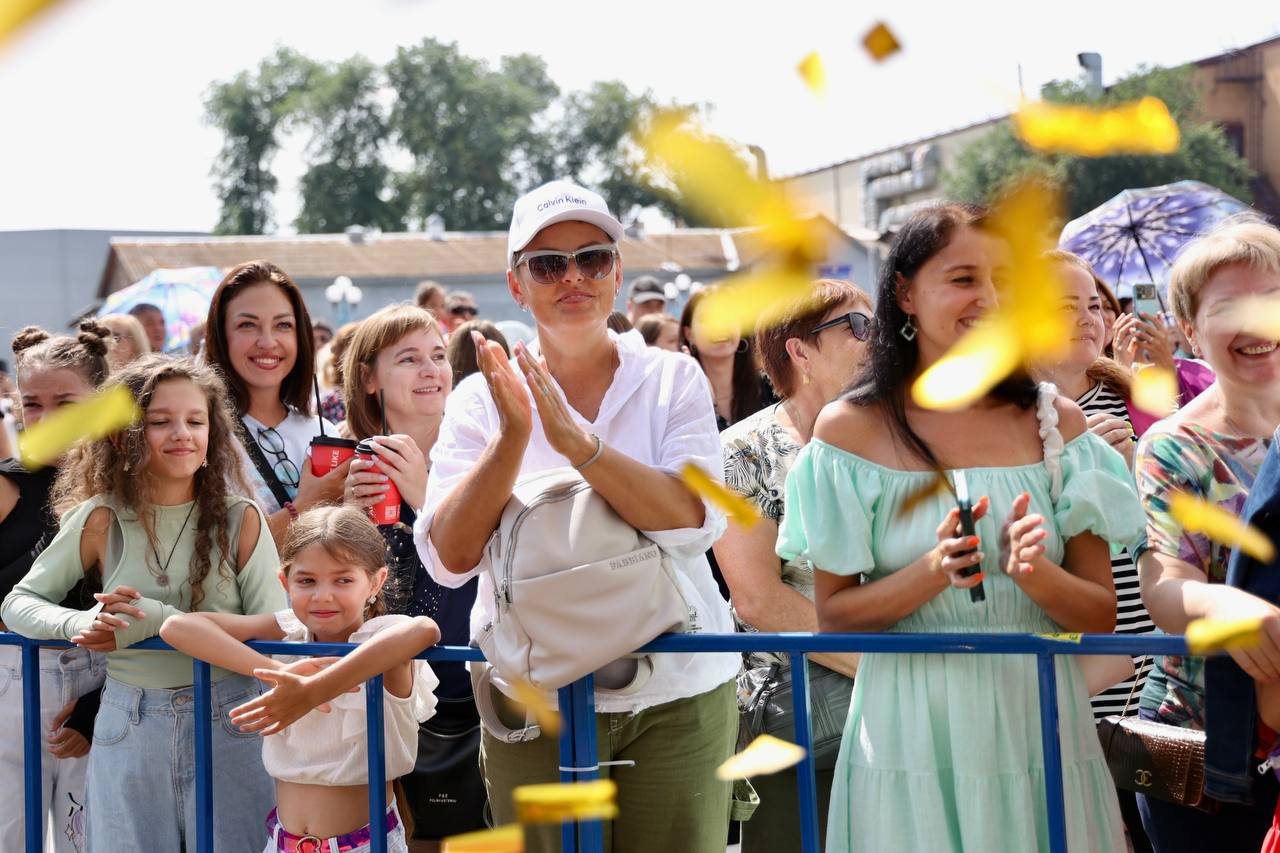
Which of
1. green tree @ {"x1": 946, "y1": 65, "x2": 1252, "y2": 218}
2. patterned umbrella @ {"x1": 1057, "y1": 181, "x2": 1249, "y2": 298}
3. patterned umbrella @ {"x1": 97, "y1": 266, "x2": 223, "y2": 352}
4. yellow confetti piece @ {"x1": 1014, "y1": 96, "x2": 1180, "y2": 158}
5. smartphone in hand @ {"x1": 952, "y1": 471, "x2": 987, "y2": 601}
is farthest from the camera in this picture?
green tree @ {"x1": 946, "y1": 65, "x2": 1252, "y2": 218}

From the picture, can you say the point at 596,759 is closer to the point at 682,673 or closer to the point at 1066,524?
the point at 682,673

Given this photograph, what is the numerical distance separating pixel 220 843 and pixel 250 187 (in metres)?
2.36

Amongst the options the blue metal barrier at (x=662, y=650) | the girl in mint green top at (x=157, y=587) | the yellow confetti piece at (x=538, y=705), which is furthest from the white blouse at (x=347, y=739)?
the yellow confetti piece at (x=538, y=705)

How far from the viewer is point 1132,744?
232cm

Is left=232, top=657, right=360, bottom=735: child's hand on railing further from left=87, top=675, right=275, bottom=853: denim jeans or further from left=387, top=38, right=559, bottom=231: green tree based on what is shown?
left=387, top=38, right=559, bottom=231: green tree

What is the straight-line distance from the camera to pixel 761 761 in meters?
2.59

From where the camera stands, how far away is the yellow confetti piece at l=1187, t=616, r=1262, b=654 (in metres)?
2.08

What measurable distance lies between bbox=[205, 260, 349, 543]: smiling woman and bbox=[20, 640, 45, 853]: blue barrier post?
0.75m

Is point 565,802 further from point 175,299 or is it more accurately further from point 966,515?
point 175,299

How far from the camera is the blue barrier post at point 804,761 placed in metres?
2.40

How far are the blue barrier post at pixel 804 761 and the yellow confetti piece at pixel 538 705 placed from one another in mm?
465

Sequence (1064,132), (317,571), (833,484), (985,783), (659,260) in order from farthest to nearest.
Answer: (659,260)
(317,571)
(833,484)
(985,783)
(1064,132)

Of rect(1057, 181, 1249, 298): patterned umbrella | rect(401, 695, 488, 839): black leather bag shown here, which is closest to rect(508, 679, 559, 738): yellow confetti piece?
rect(401, 695, 488, 839): black leather bag

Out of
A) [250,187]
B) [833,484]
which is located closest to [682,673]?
[833,484]
